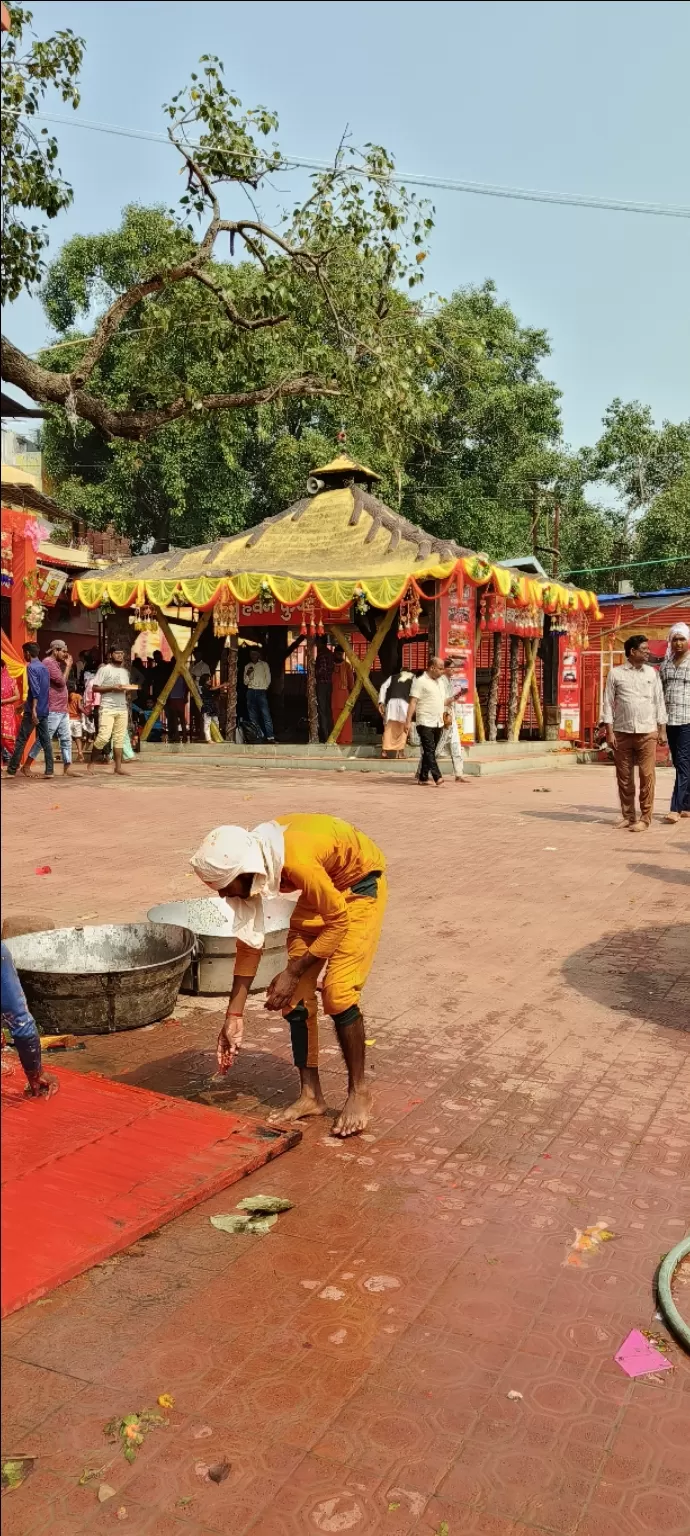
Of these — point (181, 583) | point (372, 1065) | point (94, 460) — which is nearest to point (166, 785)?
point (181, 583)

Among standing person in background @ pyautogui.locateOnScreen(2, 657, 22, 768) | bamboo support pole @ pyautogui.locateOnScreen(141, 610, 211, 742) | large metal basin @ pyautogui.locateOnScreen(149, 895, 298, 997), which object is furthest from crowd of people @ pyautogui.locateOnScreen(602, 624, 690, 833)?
bamboo support pole @ pyautogui.locateOnScreen(141, 610, 211, 742)

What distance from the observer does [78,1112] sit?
3.67 meters

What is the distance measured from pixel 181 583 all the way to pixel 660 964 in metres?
14.9

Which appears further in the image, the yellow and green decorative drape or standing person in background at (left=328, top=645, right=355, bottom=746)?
standing person in background at (left=328, top=645, right=355, bottom=746)

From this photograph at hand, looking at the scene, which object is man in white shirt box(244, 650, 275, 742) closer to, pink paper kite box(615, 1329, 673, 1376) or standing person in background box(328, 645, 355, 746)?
standing person in background box(328, 645, 355, 746)

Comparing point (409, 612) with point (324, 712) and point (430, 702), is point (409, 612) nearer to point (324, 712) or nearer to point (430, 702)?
point (324, 712)

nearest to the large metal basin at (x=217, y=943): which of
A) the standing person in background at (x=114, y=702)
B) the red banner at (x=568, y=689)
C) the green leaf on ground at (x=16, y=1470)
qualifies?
the green leaf on ground at (x=16, y=1470)

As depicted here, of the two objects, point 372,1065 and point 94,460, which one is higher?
point 94,460

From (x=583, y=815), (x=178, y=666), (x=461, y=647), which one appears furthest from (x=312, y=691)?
(x=583, y=815)

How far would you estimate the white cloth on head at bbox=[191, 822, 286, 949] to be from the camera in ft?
11.1

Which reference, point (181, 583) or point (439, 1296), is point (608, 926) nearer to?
point (439, 1296)

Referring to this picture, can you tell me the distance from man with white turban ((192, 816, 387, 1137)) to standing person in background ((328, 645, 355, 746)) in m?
16.8

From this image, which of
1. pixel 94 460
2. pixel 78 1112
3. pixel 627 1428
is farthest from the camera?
pixel 94 460

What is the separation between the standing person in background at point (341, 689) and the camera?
20922 millimetres
